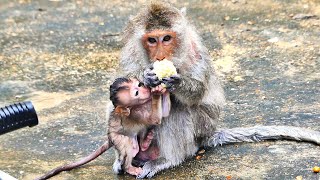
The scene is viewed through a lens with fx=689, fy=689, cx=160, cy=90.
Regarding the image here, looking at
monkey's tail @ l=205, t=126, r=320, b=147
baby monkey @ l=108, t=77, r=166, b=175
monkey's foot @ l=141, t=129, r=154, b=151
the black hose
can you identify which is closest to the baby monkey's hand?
baby monkey @ l=108, t=77, r=166, b=175

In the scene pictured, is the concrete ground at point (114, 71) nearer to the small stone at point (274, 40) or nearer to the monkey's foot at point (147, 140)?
the small stone at point (274, 40)

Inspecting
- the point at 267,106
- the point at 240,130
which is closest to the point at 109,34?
the point at 267,106

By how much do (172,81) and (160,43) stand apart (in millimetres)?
344

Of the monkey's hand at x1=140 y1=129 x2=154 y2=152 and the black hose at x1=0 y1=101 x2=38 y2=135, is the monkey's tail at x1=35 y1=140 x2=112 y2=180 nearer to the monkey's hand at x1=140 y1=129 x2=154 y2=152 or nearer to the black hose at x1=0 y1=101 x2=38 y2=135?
the monkey's hand at x1=140 y1=129 x2=154 y2=152

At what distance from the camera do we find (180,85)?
5.95 m

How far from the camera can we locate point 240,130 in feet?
21.5

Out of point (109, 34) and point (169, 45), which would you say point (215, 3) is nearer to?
point (109, 34)

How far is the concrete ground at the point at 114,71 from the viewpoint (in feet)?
20.4

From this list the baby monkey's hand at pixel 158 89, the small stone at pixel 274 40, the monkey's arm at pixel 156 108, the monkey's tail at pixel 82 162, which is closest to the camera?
the baby monkey's hand at pixel 158 89

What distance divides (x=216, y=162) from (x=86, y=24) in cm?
564

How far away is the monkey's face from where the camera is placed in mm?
5859

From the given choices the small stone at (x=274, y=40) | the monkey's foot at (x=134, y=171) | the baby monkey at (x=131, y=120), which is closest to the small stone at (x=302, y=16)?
the small stone at (x=274, y=40)

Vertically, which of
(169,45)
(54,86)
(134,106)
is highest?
(169,45)

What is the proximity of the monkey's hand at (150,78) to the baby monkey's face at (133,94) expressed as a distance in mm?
87
